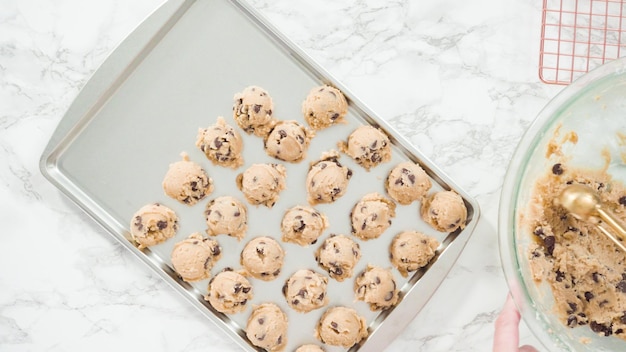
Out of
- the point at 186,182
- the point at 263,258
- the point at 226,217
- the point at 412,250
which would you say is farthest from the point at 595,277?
the point at 186,182

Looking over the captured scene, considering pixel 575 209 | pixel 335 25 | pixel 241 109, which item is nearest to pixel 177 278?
pixel 241 109

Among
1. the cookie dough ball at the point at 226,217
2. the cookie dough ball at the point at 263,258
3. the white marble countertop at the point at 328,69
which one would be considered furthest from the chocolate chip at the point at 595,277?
the cookie dough ball at the point at 226,217

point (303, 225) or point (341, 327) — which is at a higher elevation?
point (303, 225)

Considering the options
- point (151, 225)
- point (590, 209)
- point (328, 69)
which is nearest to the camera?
point (590, 209)

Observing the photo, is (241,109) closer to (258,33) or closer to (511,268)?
(258,33)

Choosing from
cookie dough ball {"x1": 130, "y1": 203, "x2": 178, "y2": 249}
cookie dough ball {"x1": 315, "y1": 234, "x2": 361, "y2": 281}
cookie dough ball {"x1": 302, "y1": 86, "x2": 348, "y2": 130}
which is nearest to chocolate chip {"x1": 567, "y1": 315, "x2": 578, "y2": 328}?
cookie dough ball {"x1": 315, "y1": 234, "x2": 361, "y2": 281}

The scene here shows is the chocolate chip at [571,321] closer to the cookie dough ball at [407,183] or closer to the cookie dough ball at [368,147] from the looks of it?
the cookie dough ball at [407,183]

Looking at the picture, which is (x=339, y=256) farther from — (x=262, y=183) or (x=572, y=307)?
(x=572, y=307)

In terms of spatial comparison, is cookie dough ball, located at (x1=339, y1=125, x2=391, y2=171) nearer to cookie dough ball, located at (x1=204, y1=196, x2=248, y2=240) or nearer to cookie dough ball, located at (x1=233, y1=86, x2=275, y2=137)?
cookie dough ball, located at (x1=233, y1=86, x2=275, y2=137)
